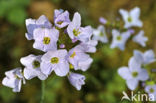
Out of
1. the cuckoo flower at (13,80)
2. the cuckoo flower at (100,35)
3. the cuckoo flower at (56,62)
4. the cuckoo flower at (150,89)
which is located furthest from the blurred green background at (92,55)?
the cuckoo flower at (56,62)

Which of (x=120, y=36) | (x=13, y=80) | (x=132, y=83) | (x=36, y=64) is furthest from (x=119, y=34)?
(x=13, y=80)

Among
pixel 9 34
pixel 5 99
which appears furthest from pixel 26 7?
pixel 5 99

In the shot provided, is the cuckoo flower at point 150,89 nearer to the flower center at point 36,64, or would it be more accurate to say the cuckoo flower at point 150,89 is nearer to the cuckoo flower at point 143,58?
the cuckoo flower at point 143,58

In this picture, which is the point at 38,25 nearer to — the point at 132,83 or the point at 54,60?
the point at 54,60

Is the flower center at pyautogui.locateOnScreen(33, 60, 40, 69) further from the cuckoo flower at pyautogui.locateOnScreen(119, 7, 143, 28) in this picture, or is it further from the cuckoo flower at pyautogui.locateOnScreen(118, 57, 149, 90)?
the cuckoo flower at pyautogui.locateOnScreen(119, 7, 143, 28)

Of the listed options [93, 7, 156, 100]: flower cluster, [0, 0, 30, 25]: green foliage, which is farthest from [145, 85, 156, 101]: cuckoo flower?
[0, 0, 30, 25]: green foliage

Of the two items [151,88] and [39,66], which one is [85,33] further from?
[151,88]
